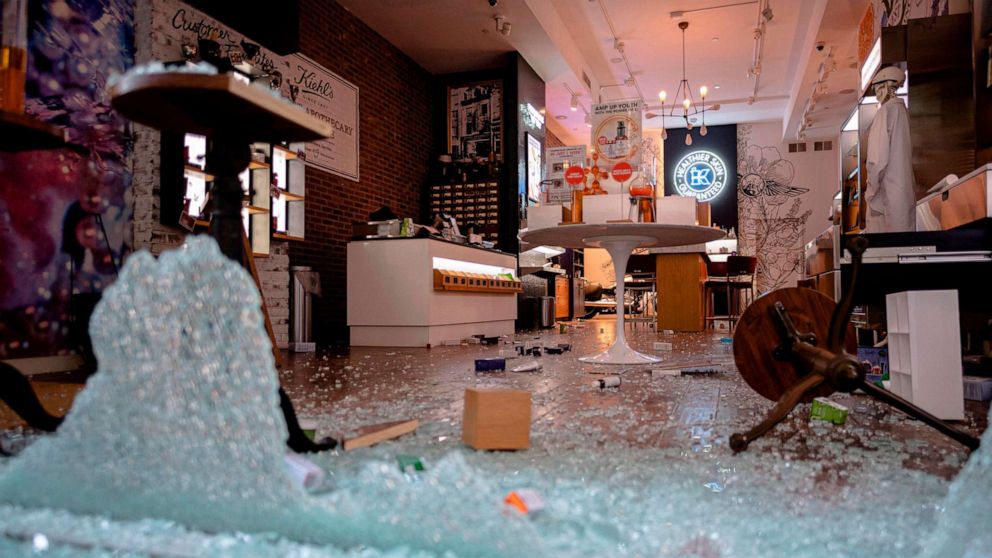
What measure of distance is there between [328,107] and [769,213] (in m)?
10.3

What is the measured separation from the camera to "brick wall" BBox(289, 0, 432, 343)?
650cm

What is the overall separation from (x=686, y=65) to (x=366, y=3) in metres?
5.94

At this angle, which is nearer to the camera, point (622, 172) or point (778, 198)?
point (622, 172)

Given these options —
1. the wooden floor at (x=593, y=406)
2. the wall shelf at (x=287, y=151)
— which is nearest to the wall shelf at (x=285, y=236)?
the wall shelf at (x=287, y=151)

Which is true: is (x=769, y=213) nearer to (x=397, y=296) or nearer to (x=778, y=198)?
(x=778, y=198)

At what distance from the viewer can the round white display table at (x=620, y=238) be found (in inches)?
140

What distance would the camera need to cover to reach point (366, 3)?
275 inches

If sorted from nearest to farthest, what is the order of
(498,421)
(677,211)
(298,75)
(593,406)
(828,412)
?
(498,421) → (828,412) → (593,406) → (677,211) → (298,75)

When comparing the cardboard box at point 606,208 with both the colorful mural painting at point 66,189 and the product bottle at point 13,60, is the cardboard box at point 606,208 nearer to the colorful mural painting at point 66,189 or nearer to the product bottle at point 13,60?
the product bottle at point 13,60

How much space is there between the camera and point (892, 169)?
461 cm

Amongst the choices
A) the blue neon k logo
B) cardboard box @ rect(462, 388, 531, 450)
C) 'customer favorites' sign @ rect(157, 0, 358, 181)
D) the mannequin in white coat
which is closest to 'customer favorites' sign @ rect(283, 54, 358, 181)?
'customer favorites' sign @ rect(157, 0, 358, 181)

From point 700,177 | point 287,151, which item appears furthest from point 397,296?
point 700,177

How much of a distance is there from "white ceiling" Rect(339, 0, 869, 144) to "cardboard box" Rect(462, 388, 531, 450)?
6.40 meters

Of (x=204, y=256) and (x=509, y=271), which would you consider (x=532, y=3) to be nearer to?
(x=509, y=271)
